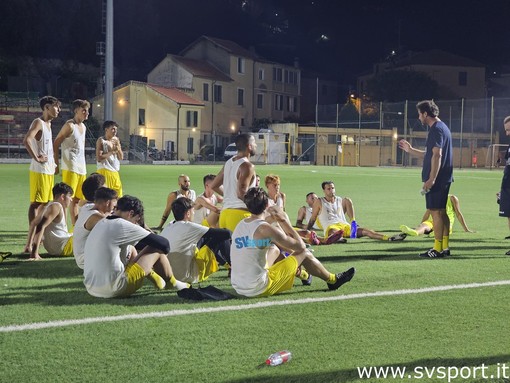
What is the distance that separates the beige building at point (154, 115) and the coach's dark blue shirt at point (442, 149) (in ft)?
181

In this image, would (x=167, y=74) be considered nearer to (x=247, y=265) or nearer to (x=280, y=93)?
(x=280, y=93)

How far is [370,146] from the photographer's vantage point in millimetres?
59500

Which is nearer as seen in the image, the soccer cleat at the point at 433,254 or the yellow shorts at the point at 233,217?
the yellow shorts at the point at 233,217

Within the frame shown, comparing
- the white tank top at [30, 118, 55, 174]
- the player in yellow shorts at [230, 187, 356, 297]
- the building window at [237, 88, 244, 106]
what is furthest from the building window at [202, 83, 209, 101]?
the player in yellow shorts at [230, 187, 356, 297]

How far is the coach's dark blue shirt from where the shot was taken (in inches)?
394

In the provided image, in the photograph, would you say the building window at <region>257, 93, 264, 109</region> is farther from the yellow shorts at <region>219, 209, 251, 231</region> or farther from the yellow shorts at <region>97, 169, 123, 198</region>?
the yellow shorts at <region>219, 209, 251, 231</region>

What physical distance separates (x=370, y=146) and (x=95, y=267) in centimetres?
5429

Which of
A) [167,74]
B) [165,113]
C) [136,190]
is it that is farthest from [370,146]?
[136,190]

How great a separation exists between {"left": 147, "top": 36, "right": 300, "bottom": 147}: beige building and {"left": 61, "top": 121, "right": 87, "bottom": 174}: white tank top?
2349 inches

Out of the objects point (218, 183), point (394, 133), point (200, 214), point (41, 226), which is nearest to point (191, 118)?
point (394, 133)

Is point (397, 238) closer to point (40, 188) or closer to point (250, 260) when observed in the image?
point (250, 260)

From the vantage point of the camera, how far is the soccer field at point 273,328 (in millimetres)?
4523

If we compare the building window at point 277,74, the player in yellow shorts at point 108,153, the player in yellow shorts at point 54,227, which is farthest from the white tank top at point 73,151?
the building window at point 277,74

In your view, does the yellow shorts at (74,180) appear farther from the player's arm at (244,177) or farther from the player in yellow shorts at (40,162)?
the player's arm at (244,177)
